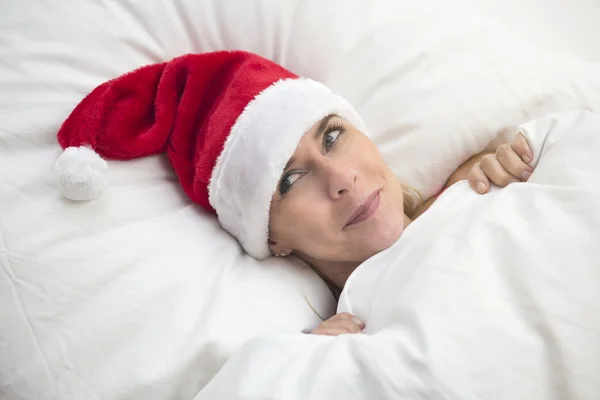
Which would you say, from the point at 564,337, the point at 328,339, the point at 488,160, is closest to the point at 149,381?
the point at 328,339

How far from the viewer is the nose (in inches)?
32.6

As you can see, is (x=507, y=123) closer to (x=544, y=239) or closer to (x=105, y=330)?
(x=544, y=239)

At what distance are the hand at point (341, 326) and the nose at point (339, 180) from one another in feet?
0.61

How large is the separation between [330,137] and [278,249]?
0.22 metres

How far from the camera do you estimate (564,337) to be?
61cm

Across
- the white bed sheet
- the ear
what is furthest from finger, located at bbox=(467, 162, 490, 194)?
the white bed sheet

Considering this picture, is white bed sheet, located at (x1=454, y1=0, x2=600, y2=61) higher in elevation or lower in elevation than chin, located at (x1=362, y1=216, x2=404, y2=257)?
higher

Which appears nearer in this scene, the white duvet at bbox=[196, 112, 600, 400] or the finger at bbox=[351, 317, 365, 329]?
the white duvet at bbox=[196, 112, 600, 400]

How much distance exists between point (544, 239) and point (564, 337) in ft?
0.43

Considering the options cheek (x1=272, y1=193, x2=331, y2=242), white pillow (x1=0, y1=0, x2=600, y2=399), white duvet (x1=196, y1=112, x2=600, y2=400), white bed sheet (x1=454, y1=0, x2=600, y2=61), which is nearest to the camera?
white duvet (x1=196, y1=112, x2=600, y2=400)

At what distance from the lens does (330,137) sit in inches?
35.3

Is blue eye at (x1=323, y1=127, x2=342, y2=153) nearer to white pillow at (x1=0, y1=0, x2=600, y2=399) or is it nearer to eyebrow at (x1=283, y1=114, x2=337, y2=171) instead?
eyebrow at (x1=283, y1=114, x2=337, y2=171)

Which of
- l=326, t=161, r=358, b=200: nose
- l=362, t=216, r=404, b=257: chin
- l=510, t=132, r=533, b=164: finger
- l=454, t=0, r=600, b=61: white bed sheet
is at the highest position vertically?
l=454, t=0, r=600, b=61: white bed sheet

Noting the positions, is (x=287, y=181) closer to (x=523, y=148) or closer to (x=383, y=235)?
(x=383, y=235)
